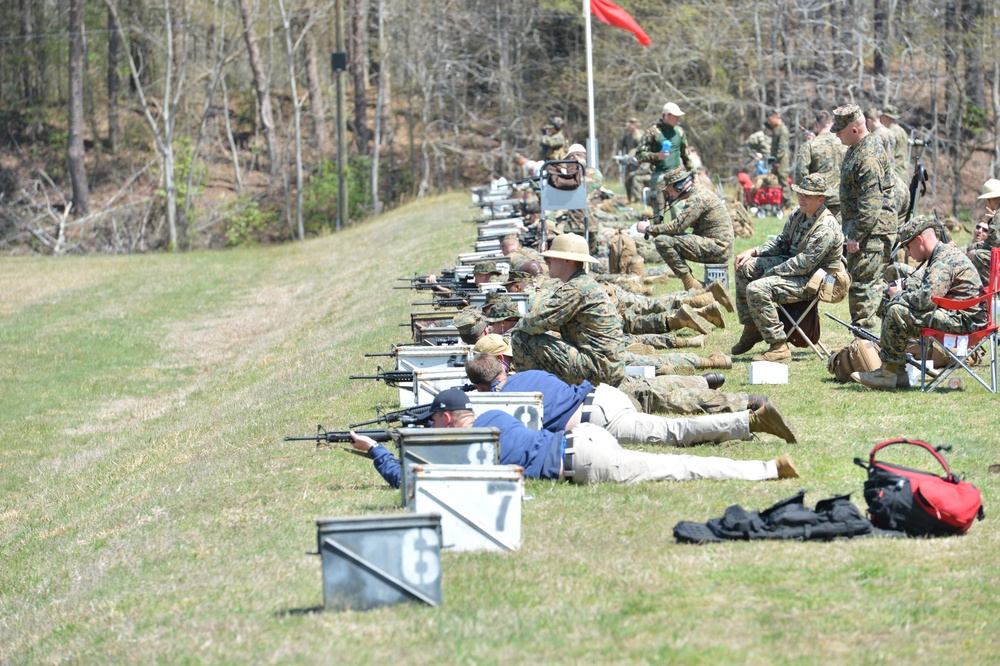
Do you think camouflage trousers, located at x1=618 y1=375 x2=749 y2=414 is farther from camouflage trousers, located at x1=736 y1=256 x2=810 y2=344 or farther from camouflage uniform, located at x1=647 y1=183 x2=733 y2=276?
camouflage uniform, located at x1=647 y1=183 x2=733 y2=276

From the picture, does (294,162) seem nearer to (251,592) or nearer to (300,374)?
(300,374)

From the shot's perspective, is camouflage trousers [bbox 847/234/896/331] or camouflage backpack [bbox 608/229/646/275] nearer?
camouflage trousers [bbox 847/234/896/331]

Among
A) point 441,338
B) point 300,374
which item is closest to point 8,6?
point 300,374

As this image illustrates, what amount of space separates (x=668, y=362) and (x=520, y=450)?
415 centimetres

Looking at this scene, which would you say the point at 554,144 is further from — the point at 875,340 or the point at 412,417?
the point at 412,417

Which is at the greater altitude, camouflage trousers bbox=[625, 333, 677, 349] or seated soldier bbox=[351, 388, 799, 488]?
seated soldier bbox=[351, 388, 799, 488]

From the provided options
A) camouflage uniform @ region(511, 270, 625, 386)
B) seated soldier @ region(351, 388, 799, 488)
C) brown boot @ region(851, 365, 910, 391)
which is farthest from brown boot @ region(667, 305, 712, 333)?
seated soldier @ region(351, 388, 799, 488)

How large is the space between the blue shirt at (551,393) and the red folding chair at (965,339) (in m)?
3.52

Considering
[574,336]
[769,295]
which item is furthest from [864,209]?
[574,336]

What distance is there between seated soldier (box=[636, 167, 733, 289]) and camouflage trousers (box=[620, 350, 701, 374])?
384 cm

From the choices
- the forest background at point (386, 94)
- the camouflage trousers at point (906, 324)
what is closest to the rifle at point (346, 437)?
the camouflage trousers at point (906, 324)

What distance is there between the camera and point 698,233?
16.3 metres

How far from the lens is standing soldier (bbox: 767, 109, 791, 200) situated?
26812mm

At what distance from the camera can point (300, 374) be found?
17.6 m
